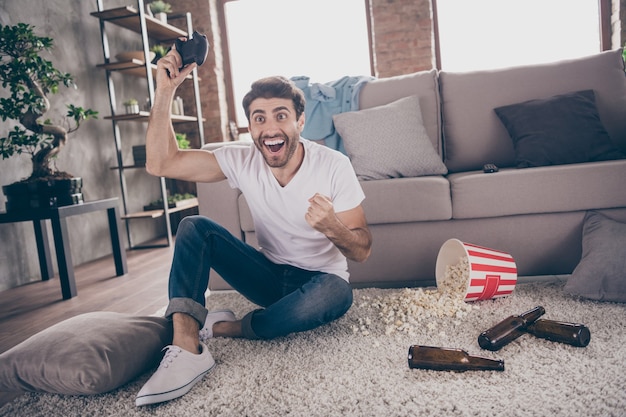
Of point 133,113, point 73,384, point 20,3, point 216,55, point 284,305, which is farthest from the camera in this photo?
point 216,55

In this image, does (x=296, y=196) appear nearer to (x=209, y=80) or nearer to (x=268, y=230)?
(x=268, y=230)

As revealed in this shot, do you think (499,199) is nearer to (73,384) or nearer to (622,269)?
(622,269)

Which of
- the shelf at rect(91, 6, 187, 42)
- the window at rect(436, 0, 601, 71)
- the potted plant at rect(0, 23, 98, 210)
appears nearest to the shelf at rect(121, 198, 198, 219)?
the potted plant at rect(0, 23, 98, 210)

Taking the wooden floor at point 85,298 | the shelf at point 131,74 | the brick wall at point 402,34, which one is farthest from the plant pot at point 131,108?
the brick wall at point 402,34

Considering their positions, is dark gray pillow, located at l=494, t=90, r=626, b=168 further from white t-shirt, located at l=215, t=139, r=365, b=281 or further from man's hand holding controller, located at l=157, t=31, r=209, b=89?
man's hand holding controller, located at l=157, t=31, r=209, b=89

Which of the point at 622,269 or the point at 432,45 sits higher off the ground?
the point at 432,45

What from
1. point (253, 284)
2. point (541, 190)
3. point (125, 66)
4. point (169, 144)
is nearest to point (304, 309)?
point (253, 284)

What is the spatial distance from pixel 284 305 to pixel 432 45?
3.73 metres

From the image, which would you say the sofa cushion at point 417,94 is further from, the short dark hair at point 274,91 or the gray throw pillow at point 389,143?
the short dark hair at point 274,91

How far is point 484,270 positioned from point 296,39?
3.90 meters

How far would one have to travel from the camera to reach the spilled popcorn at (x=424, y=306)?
1640mm

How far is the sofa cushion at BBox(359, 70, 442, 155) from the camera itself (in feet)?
8.68

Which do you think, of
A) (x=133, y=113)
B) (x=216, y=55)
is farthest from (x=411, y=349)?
(x=216, y=55)

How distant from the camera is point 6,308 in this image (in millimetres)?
2406
